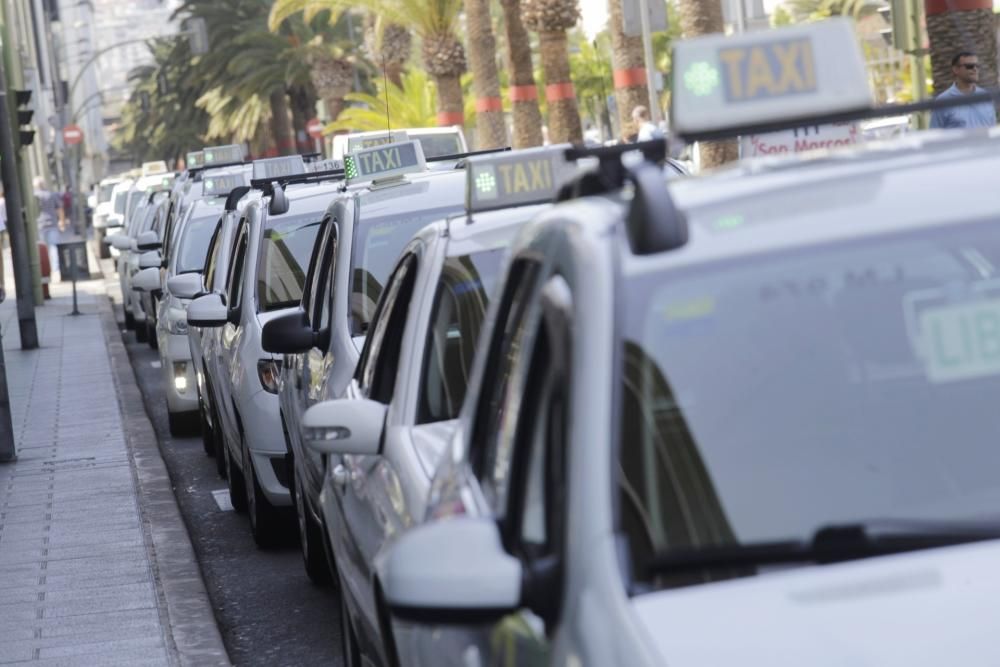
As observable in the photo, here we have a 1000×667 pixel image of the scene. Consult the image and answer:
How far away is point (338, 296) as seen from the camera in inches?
327

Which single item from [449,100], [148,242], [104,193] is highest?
[449,100]

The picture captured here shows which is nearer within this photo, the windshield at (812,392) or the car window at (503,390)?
the windshield at (812,392)

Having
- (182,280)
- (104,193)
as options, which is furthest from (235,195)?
(104,193)

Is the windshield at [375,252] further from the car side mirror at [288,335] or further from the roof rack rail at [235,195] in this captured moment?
the roof rack rail at [235,195]

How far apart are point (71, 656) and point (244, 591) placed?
1893 mm

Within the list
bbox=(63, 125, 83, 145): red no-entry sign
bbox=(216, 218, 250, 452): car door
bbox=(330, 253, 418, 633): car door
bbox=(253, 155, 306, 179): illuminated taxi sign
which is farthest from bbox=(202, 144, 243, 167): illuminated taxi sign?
bbox=(63, 125, 83, 145): red no-entry sign

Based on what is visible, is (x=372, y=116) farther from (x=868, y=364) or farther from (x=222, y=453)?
(x=868, y=364)

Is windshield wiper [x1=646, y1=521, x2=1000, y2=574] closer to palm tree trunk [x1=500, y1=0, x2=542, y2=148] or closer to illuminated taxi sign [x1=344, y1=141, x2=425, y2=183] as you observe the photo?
illuminated taxi sign [x1=344, y1=141, x2=425, y2=183]

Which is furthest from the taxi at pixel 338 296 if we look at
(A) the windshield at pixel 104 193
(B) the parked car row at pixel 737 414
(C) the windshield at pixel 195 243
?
(A) the windshield at pixel 104 193

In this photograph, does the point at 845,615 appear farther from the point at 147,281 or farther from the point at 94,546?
the point at 147,281

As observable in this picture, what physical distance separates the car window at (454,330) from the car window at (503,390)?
1.54 meters

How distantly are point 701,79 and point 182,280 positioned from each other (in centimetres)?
989

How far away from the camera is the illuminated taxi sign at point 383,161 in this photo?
10.7m

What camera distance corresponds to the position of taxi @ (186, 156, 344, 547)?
995cm
